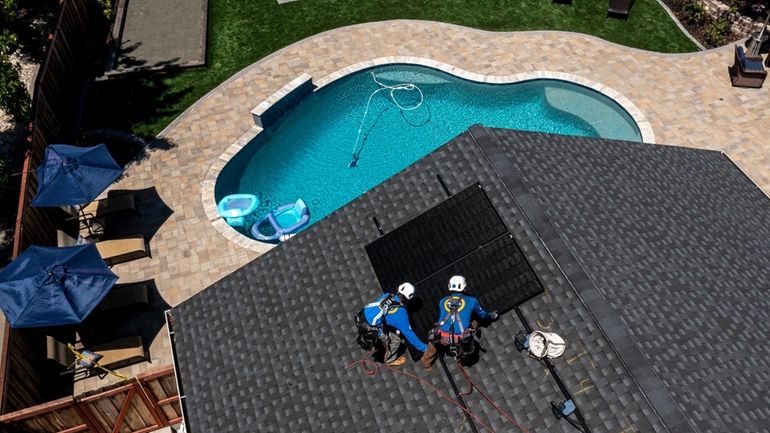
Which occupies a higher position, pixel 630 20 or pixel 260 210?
pixel 630 20

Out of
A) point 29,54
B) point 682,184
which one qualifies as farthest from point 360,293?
point 29,54

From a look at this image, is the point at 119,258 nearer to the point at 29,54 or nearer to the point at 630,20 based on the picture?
the point at 29,54

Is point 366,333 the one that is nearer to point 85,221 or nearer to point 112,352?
Result: point 112,352

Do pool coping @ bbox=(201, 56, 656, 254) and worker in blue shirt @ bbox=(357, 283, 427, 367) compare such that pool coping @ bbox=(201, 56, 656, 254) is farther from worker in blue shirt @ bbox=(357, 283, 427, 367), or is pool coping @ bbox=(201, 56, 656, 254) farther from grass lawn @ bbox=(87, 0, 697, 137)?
worker in blue shirt @ bbox=(357, 283, 427, 367)

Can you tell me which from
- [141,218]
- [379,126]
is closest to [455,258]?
[379,126]

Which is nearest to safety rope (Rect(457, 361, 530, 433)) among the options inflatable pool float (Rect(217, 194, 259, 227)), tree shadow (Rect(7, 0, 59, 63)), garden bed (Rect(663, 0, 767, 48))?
inflatable pool float (Rect(217, 194, 259, 227))
